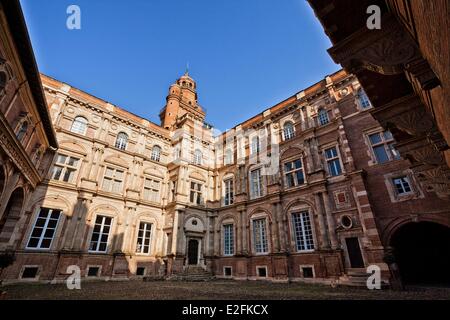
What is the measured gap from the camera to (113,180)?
18984 mm

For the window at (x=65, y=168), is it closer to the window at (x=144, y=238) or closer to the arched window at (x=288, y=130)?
the window at (x=144, y=238)

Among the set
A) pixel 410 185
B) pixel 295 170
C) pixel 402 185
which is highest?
pixel 295 170

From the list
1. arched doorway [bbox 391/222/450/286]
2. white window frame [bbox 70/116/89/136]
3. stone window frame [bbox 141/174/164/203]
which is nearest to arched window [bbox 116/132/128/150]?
white window frame [bbox 70/116/89/136]

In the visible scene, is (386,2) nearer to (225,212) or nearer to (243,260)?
(243,260)

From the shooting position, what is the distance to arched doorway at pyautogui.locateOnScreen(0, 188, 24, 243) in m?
13.1

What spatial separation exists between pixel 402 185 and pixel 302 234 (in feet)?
22.4

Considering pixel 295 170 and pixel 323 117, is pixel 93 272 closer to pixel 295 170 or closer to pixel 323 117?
pixel 295 170

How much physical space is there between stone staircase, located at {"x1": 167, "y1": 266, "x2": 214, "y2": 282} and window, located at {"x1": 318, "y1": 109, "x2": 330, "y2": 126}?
15465 millimetres

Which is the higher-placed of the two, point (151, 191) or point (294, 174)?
point (294, 174)

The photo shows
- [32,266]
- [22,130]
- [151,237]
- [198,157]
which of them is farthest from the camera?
[198,157]

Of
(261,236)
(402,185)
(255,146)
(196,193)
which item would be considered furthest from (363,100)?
(196,193)

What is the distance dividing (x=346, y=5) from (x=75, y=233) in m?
19.2

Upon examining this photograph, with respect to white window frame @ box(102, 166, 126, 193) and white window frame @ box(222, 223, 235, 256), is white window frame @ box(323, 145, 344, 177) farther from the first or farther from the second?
white window frame @ box(102, 166, 126, 193)
